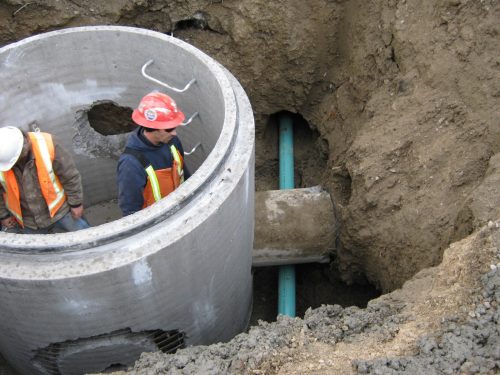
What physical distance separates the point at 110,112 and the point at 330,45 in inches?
90.3

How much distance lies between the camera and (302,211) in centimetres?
455

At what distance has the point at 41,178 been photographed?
361cm

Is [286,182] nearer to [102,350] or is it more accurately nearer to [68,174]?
[68,174]

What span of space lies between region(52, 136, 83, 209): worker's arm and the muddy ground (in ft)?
4.83

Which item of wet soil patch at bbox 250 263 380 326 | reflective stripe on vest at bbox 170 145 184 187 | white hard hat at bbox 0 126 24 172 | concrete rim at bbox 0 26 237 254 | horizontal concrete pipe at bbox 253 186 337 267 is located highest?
white hard hat at bbox 0 126 24 172

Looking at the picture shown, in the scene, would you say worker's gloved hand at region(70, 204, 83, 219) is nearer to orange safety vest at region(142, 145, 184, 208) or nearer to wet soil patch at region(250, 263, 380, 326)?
orange safety vest at region(142, 145, 184, 208)

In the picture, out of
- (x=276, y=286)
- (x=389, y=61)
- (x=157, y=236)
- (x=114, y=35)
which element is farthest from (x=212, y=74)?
(x=276, y=286)

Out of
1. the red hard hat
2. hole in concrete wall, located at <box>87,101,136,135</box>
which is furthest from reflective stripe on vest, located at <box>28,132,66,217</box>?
hole in concrete wall, located at <box>87,101,136,135</box>

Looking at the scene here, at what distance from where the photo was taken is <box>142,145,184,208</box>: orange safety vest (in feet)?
12.0

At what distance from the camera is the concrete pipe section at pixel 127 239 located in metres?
2.95

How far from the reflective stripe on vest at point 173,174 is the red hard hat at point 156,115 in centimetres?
28

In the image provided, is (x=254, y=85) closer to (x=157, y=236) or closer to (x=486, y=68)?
(x=486, y=68)

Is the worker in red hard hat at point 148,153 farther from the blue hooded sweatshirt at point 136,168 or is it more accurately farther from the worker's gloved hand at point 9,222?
the worker's gloved hand at point 9,222

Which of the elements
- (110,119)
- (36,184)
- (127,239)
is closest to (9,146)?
(36,184)
